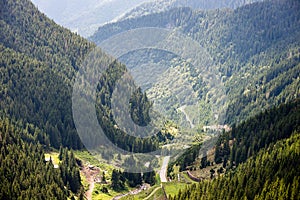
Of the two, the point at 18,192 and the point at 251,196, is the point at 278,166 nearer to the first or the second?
the point at 251,196

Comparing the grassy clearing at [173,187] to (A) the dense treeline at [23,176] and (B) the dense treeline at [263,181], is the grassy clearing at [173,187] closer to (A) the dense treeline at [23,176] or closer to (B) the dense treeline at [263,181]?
(B) the dense treeline at [263,181]

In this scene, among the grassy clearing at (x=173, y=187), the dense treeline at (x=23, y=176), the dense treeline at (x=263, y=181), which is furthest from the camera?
the grassy clearing at (x=173, y=187)

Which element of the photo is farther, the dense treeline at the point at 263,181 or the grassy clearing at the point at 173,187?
the grassy clearing at the point at 173,187

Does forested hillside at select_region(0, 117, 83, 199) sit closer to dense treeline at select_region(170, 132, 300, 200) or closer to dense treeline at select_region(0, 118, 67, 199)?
dense treeline at select_region(0, 118, 67, 199)

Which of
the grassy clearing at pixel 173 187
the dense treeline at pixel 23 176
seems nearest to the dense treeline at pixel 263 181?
the grassy clearing at pixel 173 187

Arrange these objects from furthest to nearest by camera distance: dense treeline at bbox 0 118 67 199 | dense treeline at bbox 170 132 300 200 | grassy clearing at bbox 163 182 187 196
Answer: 1. grassy clearing at bbox 163 182 187 196
2. dense treeline at bbox 0 118 67 199
3. dense treeline at bbox 170 132 300 200

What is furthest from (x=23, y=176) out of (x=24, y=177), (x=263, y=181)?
(x=263, y=181)

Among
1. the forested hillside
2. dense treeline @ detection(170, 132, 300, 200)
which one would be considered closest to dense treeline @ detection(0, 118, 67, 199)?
the forested hillside

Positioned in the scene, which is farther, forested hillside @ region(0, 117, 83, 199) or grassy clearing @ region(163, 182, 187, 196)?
grassy clearing @ region(163, 182, 187, 196)
